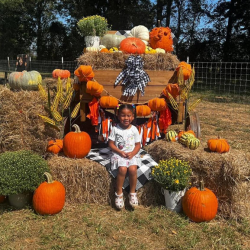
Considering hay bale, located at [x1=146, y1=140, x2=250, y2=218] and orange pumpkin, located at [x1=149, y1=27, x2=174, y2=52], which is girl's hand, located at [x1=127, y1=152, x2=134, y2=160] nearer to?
hay bale, located at [x1=146, y1=140, x2=250, y2=218]

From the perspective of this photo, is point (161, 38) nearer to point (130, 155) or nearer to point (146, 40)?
point (146, 40)

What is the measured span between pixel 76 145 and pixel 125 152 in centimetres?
64

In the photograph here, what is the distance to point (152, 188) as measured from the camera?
339 centimetres

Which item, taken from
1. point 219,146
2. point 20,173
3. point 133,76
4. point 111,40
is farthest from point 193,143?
point 111,40

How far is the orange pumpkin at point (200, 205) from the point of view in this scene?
294cm

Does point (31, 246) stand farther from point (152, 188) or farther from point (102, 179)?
point (152, 188)

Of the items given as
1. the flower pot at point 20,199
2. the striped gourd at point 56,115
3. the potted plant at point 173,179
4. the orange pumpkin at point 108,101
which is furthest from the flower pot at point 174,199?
the striped gourd at point 56,115

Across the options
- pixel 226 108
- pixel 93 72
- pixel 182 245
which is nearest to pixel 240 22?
pixel 226 108

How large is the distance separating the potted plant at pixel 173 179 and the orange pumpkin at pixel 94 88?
135 cm

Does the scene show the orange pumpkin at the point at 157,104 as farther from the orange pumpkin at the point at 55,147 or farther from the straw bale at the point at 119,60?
the orange pumpkin at the point at 55,147

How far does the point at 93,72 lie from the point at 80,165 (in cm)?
134

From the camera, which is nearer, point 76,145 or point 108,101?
point 76,145

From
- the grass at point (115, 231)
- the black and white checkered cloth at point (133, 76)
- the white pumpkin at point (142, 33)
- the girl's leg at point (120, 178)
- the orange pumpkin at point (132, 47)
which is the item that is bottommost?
the grass at point (115, 231)

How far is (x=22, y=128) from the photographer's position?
4129 millimetres
